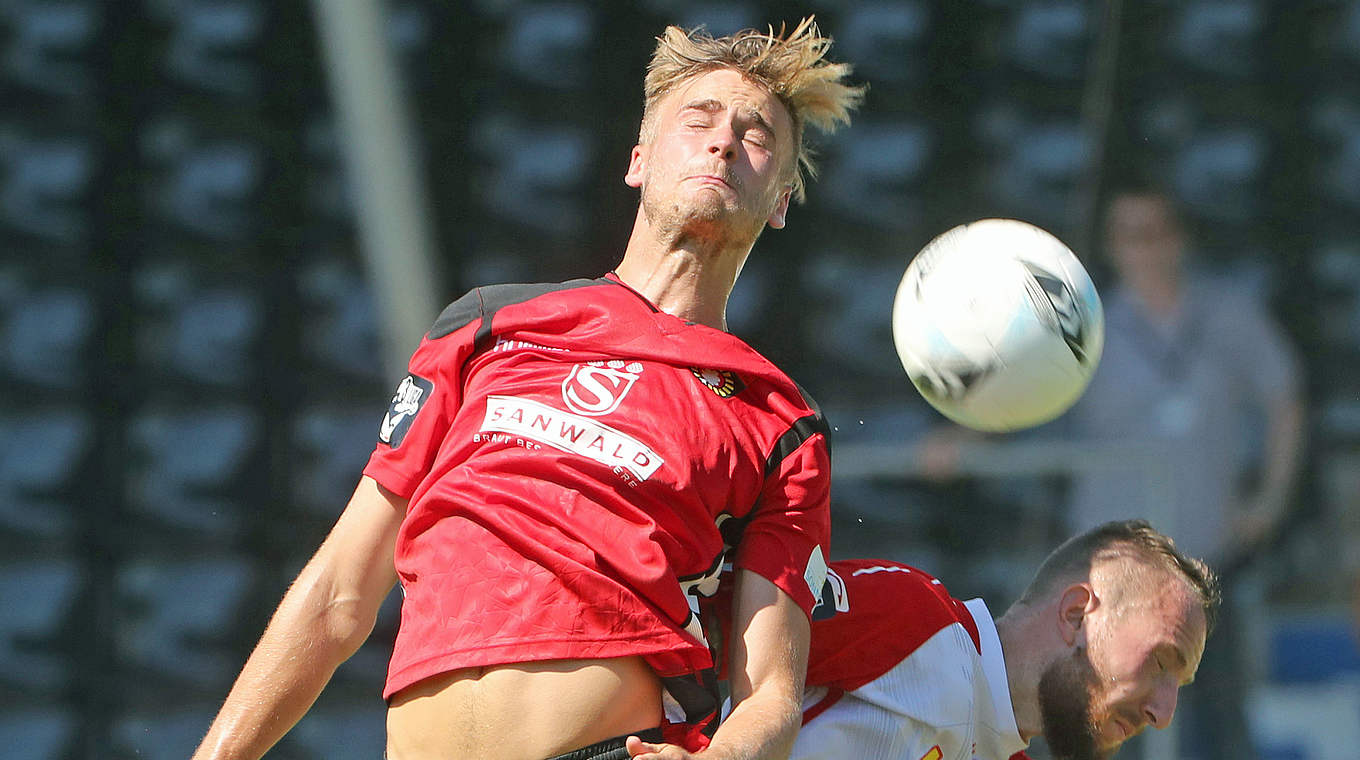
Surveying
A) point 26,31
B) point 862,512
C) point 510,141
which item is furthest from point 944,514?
point 26,31

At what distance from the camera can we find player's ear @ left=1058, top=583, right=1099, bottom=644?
8.63ft

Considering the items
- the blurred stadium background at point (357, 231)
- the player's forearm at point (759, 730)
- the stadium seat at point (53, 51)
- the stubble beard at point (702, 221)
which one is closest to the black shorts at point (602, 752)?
the player's forearm at point (759, 730)

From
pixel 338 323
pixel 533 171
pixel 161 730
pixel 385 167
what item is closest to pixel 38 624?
pixel 161 730

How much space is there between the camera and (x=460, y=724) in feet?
6.49

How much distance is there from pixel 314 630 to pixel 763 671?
2.17 ft

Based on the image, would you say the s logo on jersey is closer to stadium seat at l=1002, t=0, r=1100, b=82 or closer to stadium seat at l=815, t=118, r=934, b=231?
stadium seat at l=815, t=118, r=934, b=231

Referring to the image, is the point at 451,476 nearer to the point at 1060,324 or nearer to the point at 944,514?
the point at 1060,324

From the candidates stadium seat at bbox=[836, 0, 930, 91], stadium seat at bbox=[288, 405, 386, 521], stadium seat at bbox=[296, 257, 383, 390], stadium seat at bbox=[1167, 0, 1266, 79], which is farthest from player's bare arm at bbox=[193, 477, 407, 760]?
stadium seat at bbox=[1167, 0, 1266, 79]

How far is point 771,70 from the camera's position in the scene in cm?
244

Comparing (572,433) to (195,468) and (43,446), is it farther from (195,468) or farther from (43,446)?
(43,446)

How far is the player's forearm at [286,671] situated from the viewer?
83.2 inches

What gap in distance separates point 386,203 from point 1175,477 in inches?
98.0

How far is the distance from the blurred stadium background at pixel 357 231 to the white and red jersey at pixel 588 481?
2705 mm

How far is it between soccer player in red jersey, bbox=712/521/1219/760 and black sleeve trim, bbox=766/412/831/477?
28 cm
